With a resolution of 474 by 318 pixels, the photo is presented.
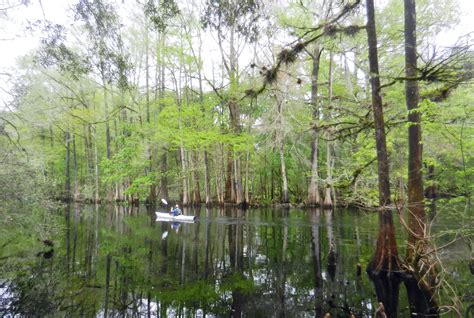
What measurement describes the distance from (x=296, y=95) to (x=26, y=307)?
59.4 ft

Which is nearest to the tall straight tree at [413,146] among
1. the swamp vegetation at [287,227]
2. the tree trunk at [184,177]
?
the swamp vegetation at [287,227]

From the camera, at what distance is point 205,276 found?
8406mm

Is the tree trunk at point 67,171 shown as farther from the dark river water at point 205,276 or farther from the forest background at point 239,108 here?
the dark river water at point 205,276

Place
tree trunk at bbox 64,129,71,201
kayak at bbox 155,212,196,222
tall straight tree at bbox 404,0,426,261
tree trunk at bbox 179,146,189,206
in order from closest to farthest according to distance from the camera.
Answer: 1. tall straight tree at bbox 404,0,426,261
2. kayak at bbox 155,212,196,222
3. tree trunk at bbox 179,146,189,206
4. tree trunk at bbox 64,129,71,201

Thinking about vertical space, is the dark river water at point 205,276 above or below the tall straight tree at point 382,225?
below

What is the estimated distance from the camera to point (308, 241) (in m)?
12.5

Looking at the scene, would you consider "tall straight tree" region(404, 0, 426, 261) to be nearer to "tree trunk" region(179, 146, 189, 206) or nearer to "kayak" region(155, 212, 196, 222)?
"kayak" region(155, 212, 196, 222)

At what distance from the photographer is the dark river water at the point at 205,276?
6.35 metres

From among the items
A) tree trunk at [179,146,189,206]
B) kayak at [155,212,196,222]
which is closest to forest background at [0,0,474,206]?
tree trunk at [179,146,189,206]

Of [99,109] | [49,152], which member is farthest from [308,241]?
[49,152]

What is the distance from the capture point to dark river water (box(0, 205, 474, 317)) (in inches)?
250

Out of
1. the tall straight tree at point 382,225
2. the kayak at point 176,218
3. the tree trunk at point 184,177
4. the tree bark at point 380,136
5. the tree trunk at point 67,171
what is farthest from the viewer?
the tree trunk at point 67,171

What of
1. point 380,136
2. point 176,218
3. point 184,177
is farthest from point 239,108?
point 380,136

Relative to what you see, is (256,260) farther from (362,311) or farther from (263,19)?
(263,19)
